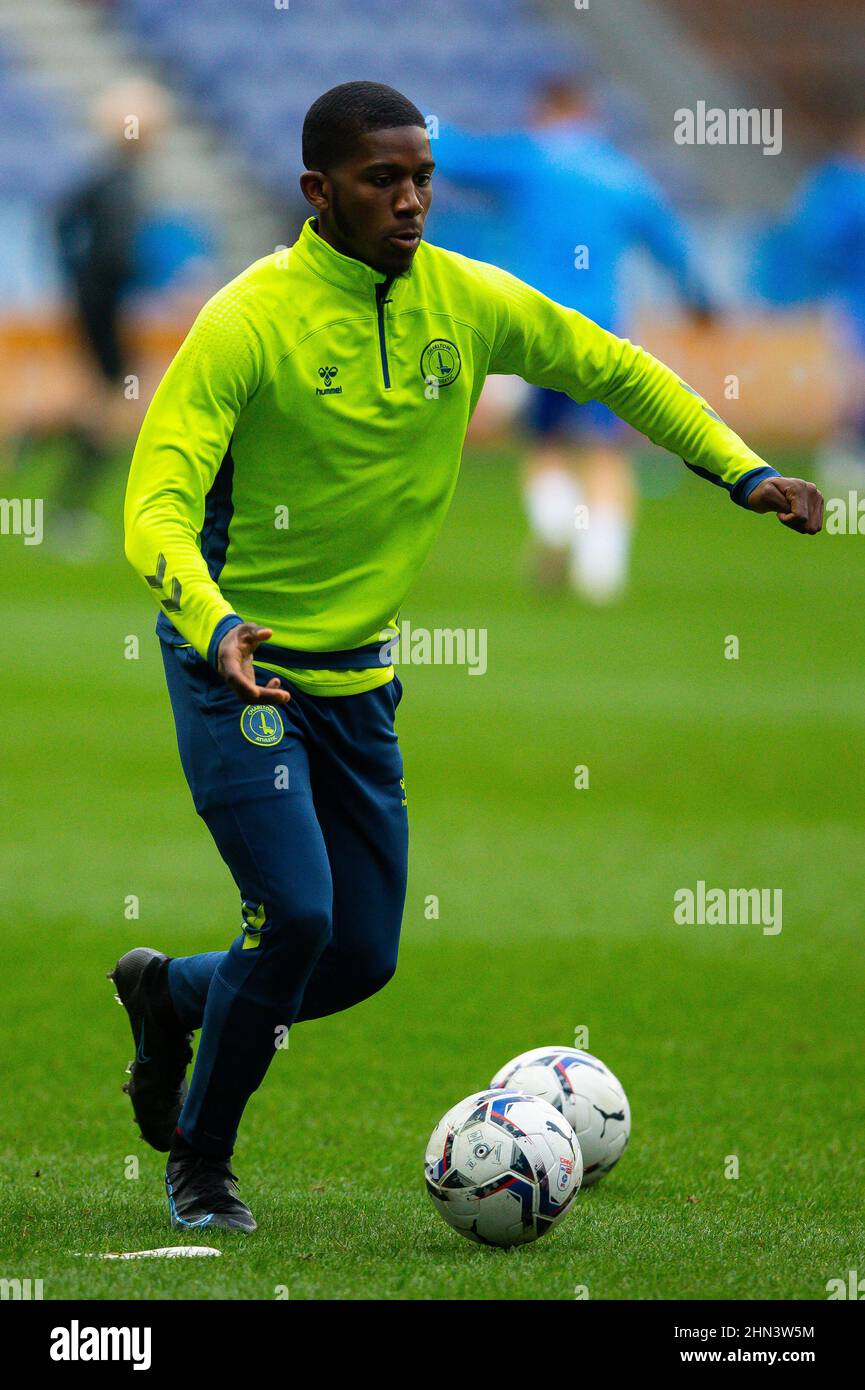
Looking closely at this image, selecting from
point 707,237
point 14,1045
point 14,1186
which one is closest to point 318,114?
point 14,1186

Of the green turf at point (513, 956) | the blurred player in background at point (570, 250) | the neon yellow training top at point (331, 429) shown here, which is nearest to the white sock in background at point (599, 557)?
the blurred player in background at point (570, 250)

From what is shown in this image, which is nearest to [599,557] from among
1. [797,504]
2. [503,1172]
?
[797,504]

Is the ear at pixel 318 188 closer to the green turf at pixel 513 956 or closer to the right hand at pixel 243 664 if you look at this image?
the right hand at pixel 243 664

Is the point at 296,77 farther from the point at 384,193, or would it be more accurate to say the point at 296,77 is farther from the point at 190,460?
the point at 190,460

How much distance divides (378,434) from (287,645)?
46 cm

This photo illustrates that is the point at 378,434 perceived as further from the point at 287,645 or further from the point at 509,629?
the point at 509,629

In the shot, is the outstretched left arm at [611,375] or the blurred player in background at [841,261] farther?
the blurred player in background at [841,261]

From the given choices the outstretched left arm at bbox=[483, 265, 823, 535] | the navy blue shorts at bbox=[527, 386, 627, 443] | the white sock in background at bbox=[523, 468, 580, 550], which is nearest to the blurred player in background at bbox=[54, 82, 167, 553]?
the navy blue shorts at bbox=[527, 386, 627, 443]

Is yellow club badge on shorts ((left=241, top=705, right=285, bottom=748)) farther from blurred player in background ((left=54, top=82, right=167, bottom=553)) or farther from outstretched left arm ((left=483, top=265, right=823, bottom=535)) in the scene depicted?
blurred player in background ((left=54, top=82, right=167, bottom=553))

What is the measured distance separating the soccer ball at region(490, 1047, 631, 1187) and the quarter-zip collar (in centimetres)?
178

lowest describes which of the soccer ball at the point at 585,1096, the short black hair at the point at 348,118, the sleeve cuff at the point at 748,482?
the soccer ball at the point at 585,1096

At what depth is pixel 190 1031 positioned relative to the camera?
16.1ft

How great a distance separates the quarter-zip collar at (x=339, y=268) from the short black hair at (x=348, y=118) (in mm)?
143

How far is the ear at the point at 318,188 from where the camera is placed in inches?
171
